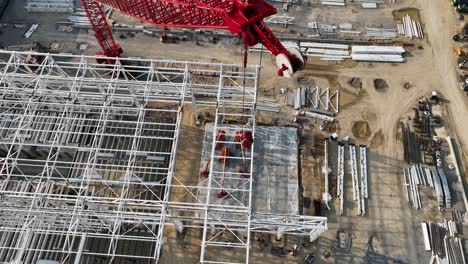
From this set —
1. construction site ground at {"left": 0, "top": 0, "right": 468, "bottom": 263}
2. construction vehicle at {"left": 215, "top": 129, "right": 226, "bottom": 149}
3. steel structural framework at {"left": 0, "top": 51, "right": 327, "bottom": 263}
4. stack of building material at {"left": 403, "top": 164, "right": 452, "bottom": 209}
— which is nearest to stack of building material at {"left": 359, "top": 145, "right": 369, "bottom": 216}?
construction site ground at {"left": 0, "top": 0, "right": 468, "bottom": 263}

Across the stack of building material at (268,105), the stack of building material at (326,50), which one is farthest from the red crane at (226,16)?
the stack of building material at (326,50)

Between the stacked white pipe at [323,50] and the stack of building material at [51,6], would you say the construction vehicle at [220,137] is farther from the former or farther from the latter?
the stack of building material at [51,6]

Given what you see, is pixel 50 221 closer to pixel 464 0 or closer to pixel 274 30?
pixel 274 30

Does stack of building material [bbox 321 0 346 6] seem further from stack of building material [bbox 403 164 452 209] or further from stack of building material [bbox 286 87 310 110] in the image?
stack of building material [bbox 403 164 452 209]

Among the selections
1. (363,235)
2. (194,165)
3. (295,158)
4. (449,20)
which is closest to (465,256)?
(363,235)

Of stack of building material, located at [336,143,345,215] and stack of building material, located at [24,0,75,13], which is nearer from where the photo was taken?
stack of building material, located at [336,143,345,215]

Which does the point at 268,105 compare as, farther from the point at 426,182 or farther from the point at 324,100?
the point at 426,182
